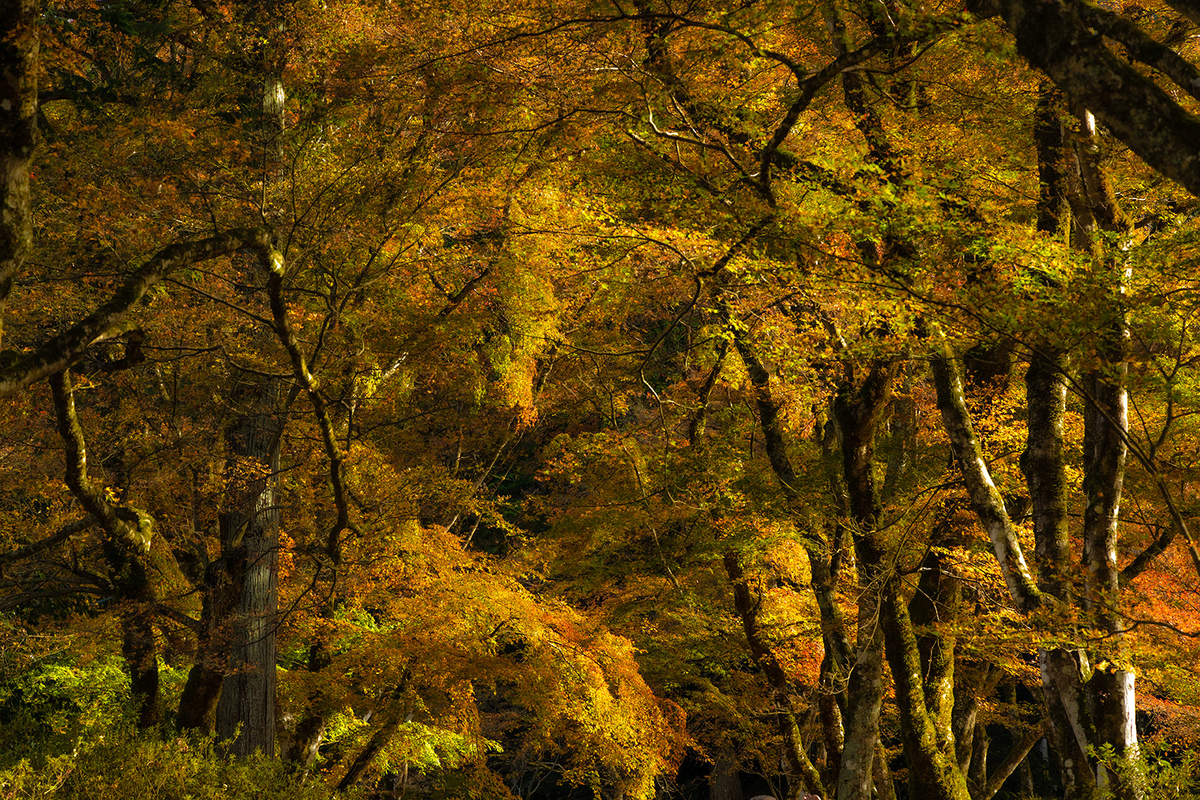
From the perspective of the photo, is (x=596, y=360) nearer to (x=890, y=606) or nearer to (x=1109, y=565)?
(x=890, y=606)

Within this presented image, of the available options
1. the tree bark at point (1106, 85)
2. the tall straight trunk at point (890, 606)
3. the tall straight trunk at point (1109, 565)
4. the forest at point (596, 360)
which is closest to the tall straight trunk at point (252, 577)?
the forest at point (596, 360)

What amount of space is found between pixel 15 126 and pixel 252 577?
6898 mm

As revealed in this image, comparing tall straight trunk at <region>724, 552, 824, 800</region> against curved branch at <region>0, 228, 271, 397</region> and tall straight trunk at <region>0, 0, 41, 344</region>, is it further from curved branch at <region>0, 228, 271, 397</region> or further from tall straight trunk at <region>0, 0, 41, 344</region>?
tall straight trunk at <region>0, 0, 41, 344</region>

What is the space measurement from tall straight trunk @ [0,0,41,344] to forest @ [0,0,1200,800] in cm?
3

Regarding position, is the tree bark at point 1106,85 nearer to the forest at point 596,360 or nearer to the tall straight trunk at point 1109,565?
the forest at point 596,360

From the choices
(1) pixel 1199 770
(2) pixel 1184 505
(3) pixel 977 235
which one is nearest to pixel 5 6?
(3) pixel 977 235

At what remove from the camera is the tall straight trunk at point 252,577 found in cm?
956

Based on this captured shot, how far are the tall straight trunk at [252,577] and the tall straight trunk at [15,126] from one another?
18.5 ft

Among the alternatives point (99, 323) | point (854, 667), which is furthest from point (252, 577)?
point (854, 667)

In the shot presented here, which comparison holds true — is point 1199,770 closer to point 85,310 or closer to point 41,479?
point 85,310

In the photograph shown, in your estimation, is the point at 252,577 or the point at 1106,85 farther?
the point at 252,577

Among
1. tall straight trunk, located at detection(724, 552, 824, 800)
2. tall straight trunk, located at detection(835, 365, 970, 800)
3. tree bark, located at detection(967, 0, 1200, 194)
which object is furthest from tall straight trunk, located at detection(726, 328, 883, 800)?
tree bark, located at detection(967, 0, 1200, 194)

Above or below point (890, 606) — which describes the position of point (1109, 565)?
above

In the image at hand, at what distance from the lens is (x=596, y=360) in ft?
47.1
